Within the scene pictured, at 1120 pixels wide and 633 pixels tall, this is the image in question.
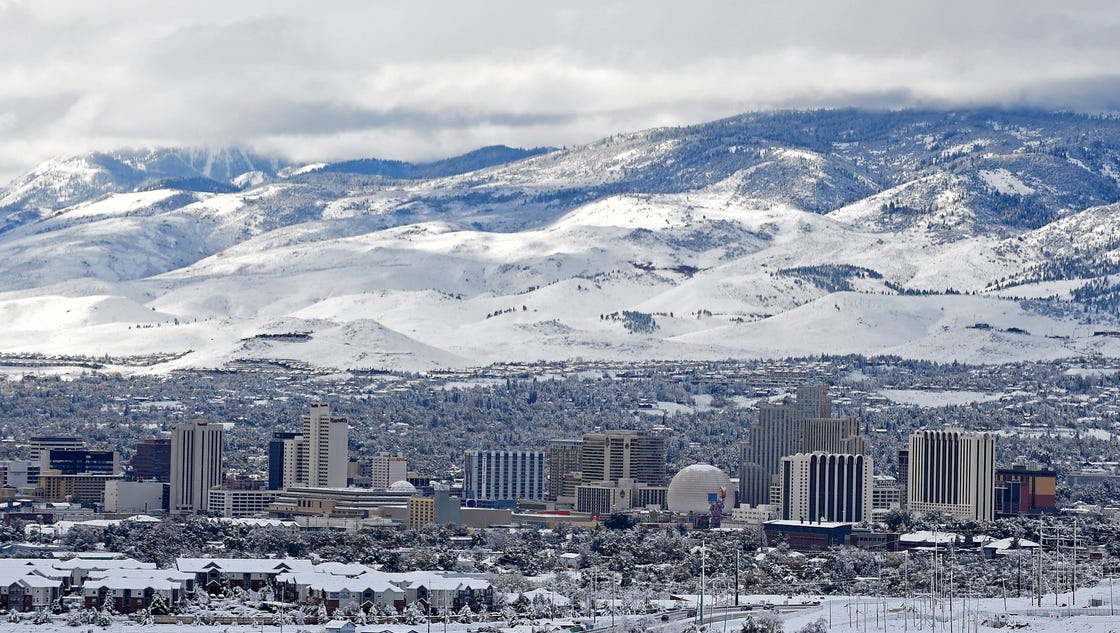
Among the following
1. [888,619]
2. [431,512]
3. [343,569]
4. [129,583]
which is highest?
[431,512]

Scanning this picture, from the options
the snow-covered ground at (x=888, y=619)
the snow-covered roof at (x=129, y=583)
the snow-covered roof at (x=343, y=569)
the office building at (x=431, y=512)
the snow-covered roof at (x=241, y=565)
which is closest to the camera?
the snow-covered ground at (x=888, y=619)

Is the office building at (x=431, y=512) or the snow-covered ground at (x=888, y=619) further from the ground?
the office building at (x=431, y=512)

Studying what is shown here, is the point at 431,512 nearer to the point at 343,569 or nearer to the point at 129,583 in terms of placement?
the point at 343,569

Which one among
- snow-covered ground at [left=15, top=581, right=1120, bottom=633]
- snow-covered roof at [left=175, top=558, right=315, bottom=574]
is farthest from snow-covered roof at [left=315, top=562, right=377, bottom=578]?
snow-covered ground at [left=15, top=581, right=1120, bottom=633]

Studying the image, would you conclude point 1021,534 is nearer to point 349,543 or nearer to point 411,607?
point 349,543

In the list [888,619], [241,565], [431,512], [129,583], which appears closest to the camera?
[888,619]

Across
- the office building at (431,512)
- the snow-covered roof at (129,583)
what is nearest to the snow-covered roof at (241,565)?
the snow-covered roof at (129,583)

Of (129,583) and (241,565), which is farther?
(241,565)

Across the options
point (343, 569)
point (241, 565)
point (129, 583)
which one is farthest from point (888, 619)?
point (241, 565)

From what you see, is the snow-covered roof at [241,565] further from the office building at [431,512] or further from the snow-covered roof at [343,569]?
the office building at [431,512]

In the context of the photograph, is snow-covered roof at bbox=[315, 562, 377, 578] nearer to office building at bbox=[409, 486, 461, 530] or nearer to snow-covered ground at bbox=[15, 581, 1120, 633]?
snow-covered ground at bbox=[15, 581, 1120, 633]

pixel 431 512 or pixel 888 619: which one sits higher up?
pixel 431 512
